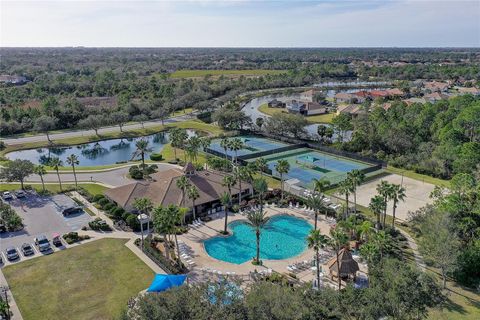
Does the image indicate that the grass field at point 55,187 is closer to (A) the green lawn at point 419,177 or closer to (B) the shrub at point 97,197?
(B) the shrub at point 97,197

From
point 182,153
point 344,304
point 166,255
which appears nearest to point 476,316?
point 344,304

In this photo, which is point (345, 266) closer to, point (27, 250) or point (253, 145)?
point (27, 250)

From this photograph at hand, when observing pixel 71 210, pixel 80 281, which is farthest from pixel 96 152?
pixel 80 281

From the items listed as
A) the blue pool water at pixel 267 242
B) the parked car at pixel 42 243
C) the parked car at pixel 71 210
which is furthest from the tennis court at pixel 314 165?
the parked car at pixel 42 243

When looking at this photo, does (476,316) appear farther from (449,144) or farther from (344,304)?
(449,144)

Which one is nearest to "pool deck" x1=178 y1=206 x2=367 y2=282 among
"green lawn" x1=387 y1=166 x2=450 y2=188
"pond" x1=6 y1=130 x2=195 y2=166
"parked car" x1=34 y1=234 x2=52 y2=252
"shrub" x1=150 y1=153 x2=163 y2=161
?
"parked car" x1=34 y1=234 x2=52 y2=252

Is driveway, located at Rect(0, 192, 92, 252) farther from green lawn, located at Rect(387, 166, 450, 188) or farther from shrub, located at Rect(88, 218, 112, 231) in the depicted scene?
green lawn, located at Rect(387, 166, 450, 188)
